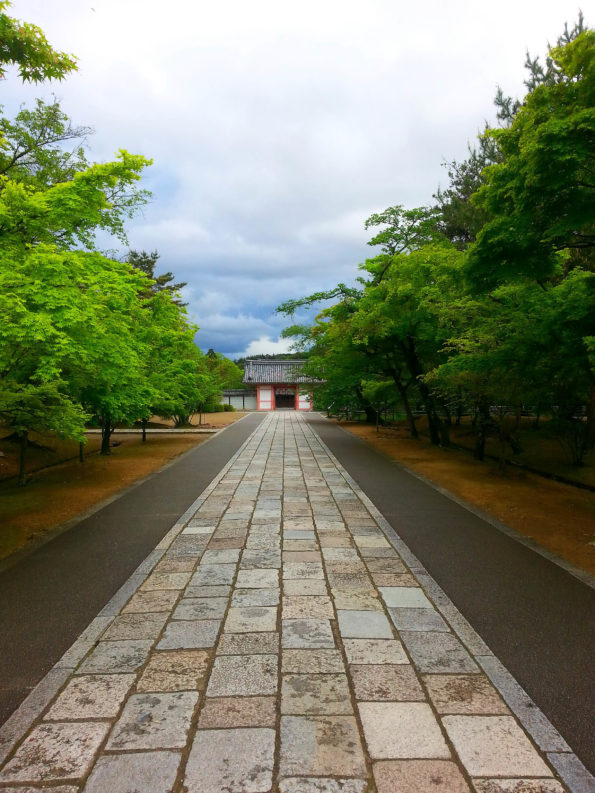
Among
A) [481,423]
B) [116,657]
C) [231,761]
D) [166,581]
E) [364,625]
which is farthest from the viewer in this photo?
[481,423]

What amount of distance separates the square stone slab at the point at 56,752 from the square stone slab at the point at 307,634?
1.26m

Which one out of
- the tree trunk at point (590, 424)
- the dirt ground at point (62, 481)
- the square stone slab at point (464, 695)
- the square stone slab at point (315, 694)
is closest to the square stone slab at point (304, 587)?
the square stone slab at point (315, 694)

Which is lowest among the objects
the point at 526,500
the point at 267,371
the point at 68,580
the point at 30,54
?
the point at 526,500

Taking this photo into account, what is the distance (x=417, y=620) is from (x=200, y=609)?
1725mm

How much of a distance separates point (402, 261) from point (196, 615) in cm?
1088

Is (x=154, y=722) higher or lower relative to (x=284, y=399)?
lower

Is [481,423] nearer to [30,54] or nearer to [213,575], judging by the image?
[213,575]

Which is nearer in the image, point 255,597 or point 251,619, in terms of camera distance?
point 251,619

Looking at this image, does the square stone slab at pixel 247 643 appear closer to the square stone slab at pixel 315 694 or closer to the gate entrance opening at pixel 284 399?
the square stone slab at pixel 315 694

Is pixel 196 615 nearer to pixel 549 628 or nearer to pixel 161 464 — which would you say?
pixel 549 628

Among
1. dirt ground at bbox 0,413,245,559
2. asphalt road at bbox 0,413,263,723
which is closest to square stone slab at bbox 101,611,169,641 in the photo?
asphalt road at bbox 0,413,263,723

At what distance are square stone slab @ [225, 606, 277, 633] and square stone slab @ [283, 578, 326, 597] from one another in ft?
1.10

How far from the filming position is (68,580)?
4.35 meters

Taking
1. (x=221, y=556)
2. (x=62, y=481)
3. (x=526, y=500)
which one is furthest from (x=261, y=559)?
(x=62, y=481)
